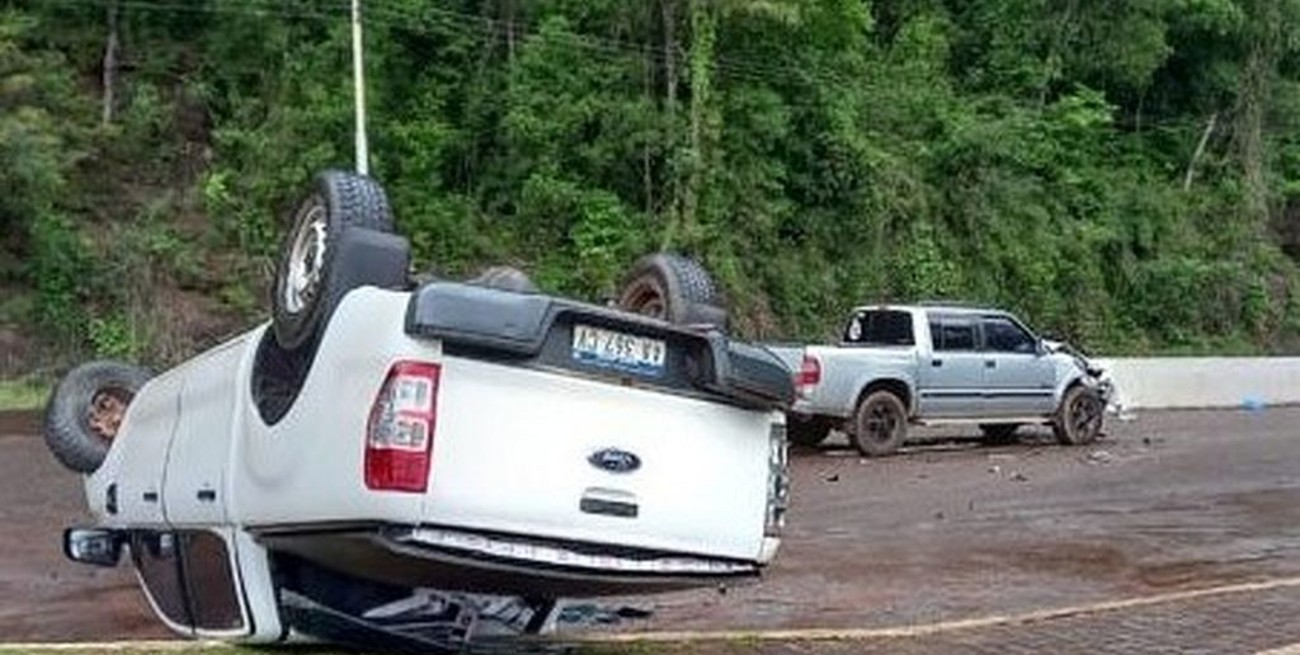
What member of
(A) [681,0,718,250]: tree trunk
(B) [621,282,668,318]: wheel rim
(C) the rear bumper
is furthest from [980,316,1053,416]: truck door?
(C) the rear bumper

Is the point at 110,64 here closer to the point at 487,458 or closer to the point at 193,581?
the point at 193,581

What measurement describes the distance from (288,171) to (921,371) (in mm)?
16712

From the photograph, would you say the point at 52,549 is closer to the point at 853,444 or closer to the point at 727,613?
the point at 727,613

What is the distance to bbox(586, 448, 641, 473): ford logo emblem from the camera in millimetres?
5613

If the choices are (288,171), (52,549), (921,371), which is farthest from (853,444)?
(288,171)

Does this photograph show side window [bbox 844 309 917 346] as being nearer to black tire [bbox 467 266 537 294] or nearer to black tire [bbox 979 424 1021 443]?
black tire [bbox 979 424 1021 443]

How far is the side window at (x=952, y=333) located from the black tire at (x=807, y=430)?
71.1 inches

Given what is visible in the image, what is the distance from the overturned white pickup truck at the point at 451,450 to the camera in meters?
5.34

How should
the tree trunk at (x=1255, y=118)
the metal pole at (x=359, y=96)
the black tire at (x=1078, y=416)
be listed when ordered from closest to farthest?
the black tire at (x=1078, y=416), the metal pole at (x=359, y=96), the tree trunk at (x=1255, y=118)

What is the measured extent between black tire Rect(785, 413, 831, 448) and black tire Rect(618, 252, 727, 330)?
12782 mm

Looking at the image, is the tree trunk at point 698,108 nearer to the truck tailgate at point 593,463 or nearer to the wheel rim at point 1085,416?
the wheel rim at point 1085,416

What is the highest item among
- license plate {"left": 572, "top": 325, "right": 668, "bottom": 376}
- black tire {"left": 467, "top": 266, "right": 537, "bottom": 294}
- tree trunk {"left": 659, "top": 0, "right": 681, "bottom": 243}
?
tree trunk {"left": 659, "top": 0, "right": 681, "bottom": 243}

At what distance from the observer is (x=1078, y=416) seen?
21750 mm

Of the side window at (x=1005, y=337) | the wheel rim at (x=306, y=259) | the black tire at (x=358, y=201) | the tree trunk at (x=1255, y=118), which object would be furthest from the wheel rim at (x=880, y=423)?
the tree trunk at (x=1255, y=118)
